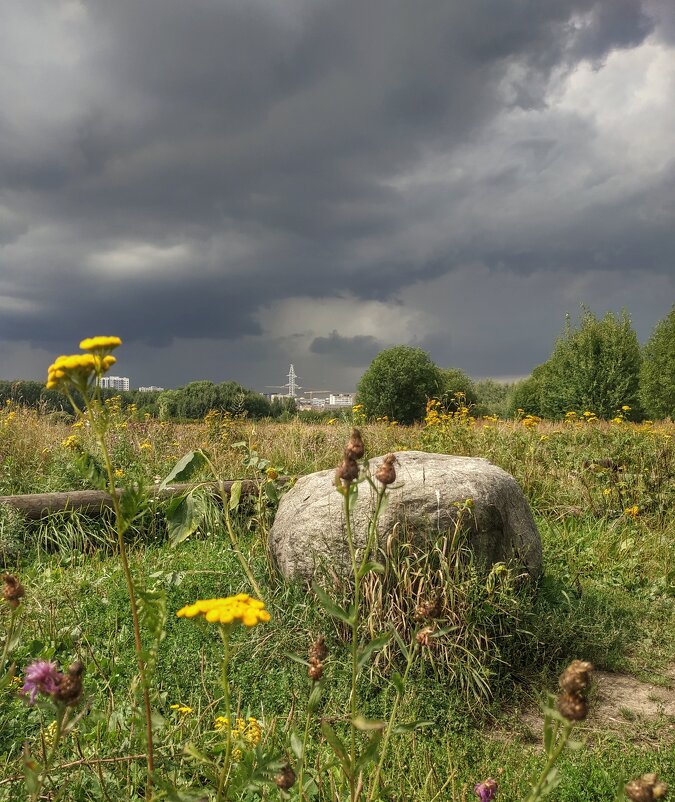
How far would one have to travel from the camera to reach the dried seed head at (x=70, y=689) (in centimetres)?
111

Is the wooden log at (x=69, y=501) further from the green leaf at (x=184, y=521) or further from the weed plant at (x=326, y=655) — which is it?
the green leaf at (x=184, y=521)

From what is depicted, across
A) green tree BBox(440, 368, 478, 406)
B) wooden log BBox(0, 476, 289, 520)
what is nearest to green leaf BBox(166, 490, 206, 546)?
wooden log BBox(0, 476, 289, 520)

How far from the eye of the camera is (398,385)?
105ft

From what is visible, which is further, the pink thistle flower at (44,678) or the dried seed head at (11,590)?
the dried seed head at (11,590)

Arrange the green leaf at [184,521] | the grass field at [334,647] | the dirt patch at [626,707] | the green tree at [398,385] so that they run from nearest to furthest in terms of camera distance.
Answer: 1. the grass field at [334,647]
2. the green leaf at [184,521]
3. the dirt patch at [626,707]
4. the green tree at [398,385]

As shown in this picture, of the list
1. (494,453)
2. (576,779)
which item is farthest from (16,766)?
(494,453)

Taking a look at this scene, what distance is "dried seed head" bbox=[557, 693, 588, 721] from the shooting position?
3.31 ft

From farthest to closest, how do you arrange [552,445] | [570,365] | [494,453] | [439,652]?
[570,365]
[552,445]
[494,453]
[439,652]

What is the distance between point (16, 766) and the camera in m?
2.49

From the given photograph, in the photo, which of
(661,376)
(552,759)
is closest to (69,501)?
(552,759)

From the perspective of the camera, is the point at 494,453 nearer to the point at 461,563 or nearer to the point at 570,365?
the point at 461,563

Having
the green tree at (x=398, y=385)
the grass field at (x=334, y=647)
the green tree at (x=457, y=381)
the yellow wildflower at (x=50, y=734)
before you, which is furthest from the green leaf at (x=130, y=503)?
the green tree at (x=457, y=381)

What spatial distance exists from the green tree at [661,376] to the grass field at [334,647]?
18468mm

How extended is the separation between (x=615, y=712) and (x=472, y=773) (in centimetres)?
133
